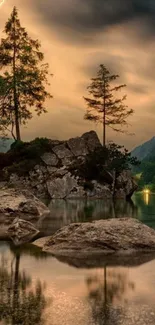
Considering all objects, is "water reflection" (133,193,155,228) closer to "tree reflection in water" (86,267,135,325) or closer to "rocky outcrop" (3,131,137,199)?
"tree reflection in water" (86,267,135,325)

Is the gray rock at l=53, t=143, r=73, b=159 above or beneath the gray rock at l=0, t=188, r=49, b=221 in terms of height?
above

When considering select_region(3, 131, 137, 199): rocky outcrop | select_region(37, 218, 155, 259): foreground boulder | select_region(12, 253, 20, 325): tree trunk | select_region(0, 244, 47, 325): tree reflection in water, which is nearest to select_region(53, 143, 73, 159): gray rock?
select_region(3, 131, 137, 199): rocky outcrop

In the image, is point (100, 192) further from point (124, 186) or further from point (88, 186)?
point (124, 186)

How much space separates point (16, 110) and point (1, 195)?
3613cm

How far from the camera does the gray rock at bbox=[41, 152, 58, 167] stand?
173 ft

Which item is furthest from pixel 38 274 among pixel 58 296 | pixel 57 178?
pixel 57 178

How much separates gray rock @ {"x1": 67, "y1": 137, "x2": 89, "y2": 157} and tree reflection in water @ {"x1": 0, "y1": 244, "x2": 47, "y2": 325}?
148ft

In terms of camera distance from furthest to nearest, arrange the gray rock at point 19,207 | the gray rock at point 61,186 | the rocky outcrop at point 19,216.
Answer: the gray rock at point 61,186 → the gray rock at point 19,207 → the rocky outcrop at point 19,216

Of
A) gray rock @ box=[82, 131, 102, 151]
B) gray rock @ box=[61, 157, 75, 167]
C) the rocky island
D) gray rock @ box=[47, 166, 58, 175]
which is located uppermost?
gray rock @ box=[82, 131, 102, 151]

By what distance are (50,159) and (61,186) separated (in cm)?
489

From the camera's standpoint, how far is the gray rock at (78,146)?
54625 millimetres

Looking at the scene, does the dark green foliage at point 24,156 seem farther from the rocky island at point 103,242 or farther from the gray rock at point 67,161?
the rocky island at point 103,242

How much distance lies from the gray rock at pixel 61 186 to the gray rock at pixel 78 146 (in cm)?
504

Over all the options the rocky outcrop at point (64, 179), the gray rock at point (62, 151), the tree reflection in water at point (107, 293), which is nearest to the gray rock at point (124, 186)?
the rocky outcrop at point (64, 179)
